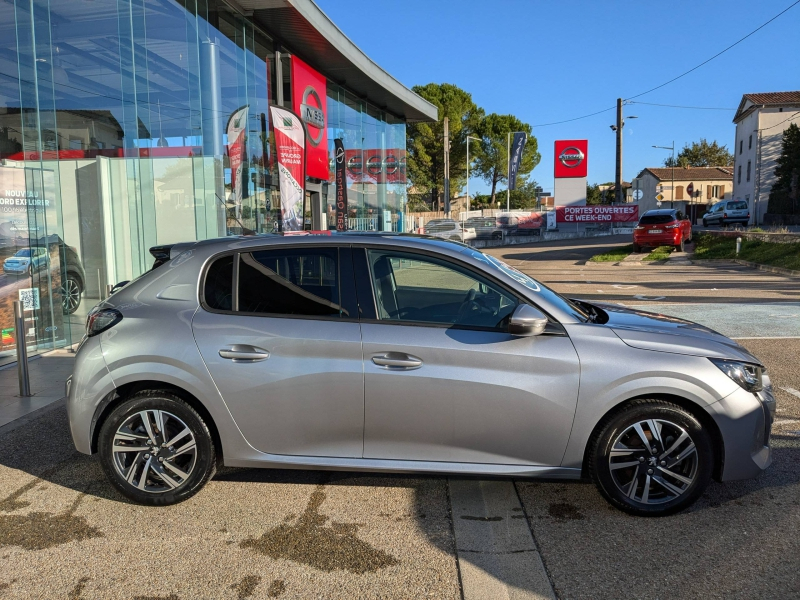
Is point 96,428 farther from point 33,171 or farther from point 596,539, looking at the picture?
point 33,171

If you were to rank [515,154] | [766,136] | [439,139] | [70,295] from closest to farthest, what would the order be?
[70,295] < [766,136] < [515,154] < [439,139]

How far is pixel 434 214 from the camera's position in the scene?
54.8 m

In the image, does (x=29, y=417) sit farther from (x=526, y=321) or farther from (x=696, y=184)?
(x=696, y=184)

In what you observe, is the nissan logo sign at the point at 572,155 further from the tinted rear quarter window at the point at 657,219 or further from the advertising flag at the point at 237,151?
the advertising flag at the point at 237,151

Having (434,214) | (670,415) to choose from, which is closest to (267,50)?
(670,415)

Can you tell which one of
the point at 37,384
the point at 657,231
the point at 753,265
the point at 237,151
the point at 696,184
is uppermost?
the point at 696,184

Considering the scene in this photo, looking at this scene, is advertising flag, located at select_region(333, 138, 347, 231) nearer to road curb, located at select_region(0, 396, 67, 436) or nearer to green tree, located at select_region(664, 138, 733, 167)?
road curb, located at select_region(0, 396, 67, 436)

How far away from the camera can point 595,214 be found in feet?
164

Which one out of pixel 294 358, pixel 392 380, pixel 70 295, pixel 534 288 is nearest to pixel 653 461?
pixel 534 288

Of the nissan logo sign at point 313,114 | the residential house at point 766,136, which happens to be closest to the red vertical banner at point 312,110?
the nissan logo sign at point 313,114

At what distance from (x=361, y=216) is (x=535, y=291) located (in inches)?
790

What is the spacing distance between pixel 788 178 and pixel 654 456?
54.4 m

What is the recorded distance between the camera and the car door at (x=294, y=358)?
3.95m

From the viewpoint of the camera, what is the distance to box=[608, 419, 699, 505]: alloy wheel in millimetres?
3822
